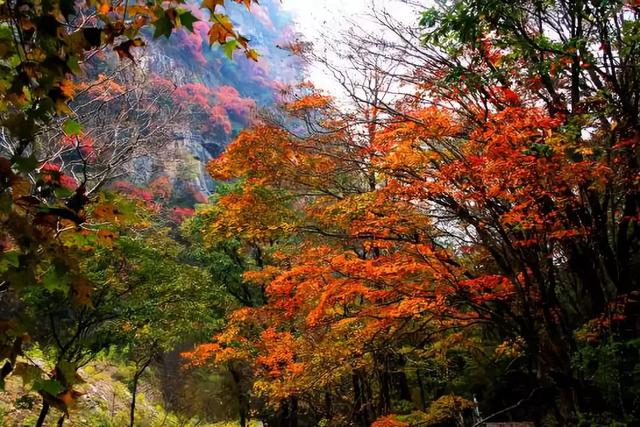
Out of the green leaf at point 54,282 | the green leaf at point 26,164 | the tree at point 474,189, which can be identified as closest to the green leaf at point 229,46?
the green leaf at point 26,164

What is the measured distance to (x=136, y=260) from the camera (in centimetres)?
924

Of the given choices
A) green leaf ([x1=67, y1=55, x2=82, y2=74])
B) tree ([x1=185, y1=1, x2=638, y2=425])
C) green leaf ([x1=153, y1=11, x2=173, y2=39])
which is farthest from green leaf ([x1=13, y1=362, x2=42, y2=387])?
tree ([x1=185, y1=1, x2=638, y2=425])

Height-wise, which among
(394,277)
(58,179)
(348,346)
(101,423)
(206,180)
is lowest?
(101,423)

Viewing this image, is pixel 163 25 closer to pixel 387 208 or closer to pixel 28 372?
pixel 28 372

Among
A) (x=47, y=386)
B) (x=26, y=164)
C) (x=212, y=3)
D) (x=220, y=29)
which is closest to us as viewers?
(x=47, y=386)

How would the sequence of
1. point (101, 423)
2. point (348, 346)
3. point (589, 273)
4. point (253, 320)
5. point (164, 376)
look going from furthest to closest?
point (164, 376), point (253, 320), point (101, 423), point (348, 346), point (589, 273)

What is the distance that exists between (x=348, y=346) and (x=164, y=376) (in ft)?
46.1

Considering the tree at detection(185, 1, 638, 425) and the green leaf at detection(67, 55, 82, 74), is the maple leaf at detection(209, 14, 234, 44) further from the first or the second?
the tree at detection(185, 1, 638, 425)

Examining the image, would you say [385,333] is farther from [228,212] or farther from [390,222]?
[228,212]

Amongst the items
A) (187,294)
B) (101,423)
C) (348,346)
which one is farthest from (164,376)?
(348,346)

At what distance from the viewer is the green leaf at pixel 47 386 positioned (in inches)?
57.9

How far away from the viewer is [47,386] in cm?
147

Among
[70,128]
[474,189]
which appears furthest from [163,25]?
[474,189]

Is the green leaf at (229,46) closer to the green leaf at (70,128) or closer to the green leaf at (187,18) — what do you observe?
the green leaf at (187,18)
